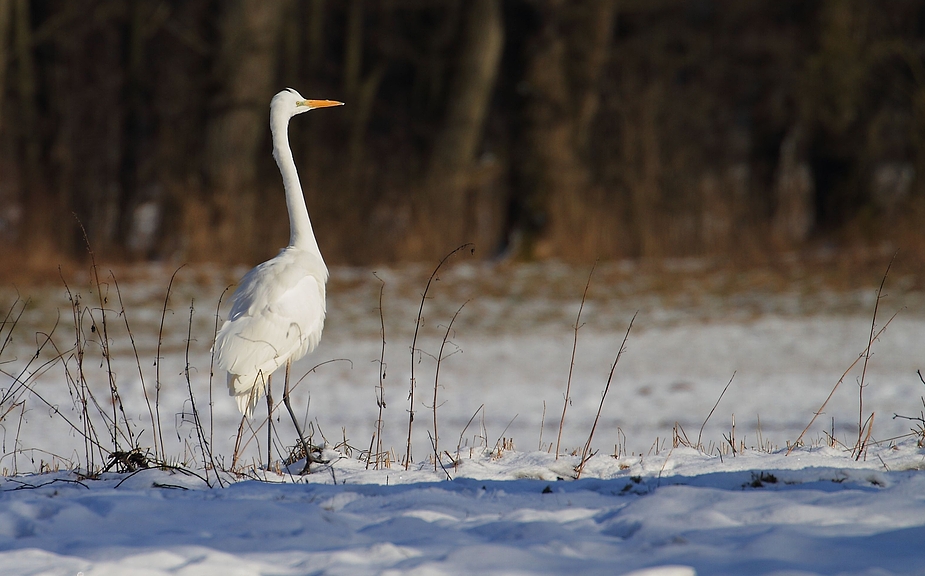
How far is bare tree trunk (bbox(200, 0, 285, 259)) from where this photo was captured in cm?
1523

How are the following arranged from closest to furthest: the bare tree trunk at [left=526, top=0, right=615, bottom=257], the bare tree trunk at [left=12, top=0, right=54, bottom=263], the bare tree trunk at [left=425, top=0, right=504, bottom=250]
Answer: the bare tree trunk at [left=12, top=0, right=54, bottom=263]
the bare tree trunk at [left=526, top=0, right=615, bottom=257]
the bare tree trunk at [left=425, top=0, right=504, bottom=250]

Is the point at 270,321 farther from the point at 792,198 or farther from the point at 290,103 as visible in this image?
the point at 792,198

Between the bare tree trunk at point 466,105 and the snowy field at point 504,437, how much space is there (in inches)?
82.5

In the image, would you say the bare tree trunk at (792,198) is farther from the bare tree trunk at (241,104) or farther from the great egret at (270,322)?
the great egret at (270,322)

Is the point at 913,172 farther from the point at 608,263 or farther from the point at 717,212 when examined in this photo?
the point at 608,263

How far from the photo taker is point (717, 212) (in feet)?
52.0

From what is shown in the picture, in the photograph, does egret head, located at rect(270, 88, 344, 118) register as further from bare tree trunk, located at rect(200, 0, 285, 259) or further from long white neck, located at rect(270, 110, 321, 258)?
bare tree trunk, located at rect(200, 0, 285, 259)

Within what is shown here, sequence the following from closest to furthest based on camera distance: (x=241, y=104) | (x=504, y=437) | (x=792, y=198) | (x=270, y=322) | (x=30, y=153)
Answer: (x=270, y=322), (x=504, y=437), (x=241, y=104), (x=792, y=198), (x=30, y=153)

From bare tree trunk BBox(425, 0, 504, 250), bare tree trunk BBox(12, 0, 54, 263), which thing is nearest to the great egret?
bare tree trunk BBox(12, 0, 54, 263)

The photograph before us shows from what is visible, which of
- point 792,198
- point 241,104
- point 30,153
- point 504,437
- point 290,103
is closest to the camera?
point 504,437

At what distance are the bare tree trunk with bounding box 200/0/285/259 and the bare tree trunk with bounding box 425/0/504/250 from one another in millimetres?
2783

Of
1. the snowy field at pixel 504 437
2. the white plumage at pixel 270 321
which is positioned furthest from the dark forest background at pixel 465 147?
the white plumage at pixel 270 321

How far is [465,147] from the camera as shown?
16.9 m

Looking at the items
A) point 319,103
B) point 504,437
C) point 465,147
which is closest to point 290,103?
point 319,103
